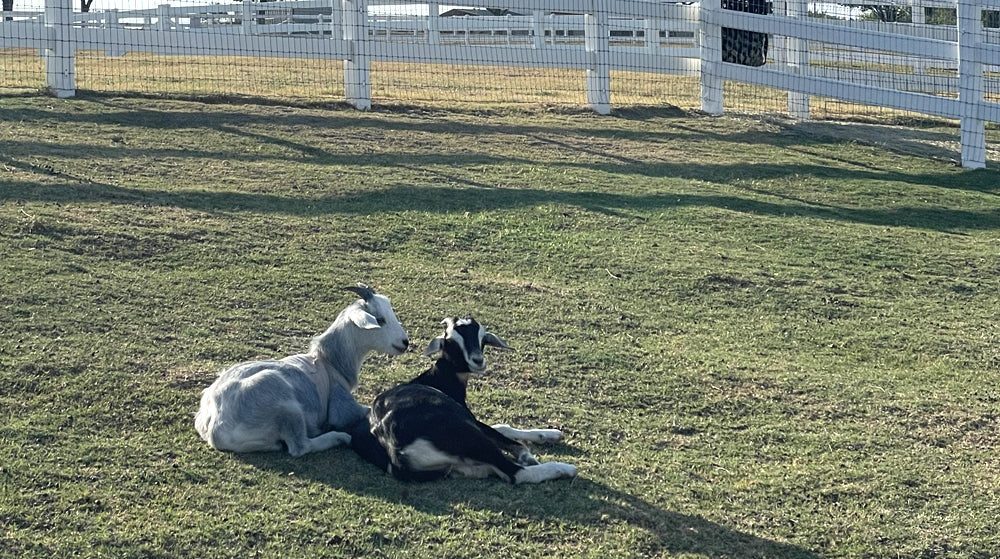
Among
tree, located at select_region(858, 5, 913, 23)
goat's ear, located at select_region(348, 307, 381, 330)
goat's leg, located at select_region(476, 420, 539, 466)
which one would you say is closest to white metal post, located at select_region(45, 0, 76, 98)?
goat's ear, located at select_region(348, 307, 381, 330)

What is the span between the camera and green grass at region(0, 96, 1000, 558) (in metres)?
4.38

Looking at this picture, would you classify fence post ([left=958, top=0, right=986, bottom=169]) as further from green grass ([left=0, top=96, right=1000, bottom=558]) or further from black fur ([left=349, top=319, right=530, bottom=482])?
black fur ([left=349, top=319, right=530, bottom=482])

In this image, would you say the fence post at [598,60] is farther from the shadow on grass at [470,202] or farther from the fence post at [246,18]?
the fence post at [246,18]

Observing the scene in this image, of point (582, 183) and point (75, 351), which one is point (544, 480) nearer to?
point (75, 351)

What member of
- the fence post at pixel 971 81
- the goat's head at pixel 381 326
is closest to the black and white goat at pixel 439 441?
the goat's head at pixel 381 326

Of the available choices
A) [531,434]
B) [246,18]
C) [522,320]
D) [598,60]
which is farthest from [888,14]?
[531,434]

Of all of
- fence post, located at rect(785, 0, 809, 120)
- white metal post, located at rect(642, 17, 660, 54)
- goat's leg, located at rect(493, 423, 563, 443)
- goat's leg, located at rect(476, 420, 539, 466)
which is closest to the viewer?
goat's leg, located at rect(476, 420, 539, 466)

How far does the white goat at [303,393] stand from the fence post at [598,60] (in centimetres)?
702

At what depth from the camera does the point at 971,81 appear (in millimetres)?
11586

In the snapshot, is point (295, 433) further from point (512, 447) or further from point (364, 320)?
point (512, 447)

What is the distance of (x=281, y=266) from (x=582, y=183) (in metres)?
3.06

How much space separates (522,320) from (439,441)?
2.03 m

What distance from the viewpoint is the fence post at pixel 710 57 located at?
12570 mm

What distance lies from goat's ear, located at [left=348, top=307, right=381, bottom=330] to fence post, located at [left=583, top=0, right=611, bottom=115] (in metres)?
7.20
